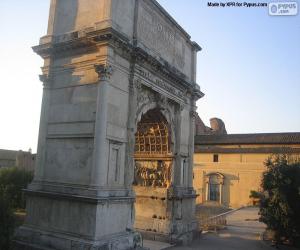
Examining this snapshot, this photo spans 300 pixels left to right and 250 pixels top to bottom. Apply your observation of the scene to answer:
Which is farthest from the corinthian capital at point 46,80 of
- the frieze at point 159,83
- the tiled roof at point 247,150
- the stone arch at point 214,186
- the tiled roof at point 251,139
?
the tiled roof at point 251,139

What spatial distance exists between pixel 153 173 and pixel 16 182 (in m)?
13.5

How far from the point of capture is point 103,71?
399 inches

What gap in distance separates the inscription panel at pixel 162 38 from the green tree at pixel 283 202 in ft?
18.8

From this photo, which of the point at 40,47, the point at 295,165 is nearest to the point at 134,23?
the point at 40,47

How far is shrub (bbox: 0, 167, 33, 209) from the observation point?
78.2ft

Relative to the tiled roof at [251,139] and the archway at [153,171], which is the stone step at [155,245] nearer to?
the archway at [153,171]

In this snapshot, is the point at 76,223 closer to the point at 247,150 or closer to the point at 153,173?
the point at 153,173

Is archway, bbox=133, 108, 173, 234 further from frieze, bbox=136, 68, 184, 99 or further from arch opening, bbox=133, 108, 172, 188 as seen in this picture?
frieze, bbox=136, 68, 184, 99

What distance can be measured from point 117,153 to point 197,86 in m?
7.02

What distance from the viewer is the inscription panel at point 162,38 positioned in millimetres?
12422

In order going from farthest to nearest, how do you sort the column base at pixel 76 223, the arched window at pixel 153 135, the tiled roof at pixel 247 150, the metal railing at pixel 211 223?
the tiled roof at pixel 247 150, the metal railing at pixel 211 223, the arched window at pixel 153 135, the column base at pixel 76 223

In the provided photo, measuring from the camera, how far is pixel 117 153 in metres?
10.8

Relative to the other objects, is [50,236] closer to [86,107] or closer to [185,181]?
[86,107]

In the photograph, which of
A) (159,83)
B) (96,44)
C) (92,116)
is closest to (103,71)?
(96,44)
